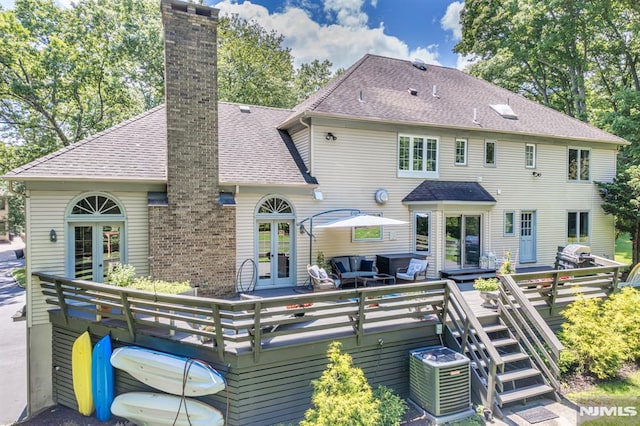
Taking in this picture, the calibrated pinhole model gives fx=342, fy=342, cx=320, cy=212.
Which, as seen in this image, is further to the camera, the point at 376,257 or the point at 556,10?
the point at 556,10

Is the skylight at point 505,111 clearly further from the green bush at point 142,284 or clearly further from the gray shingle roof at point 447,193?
the green bush at point 142,284

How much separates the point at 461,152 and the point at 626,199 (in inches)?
290

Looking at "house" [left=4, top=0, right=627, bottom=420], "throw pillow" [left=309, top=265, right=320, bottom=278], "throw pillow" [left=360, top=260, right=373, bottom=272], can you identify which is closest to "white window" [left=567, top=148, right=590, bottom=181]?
"house" [left=4, top=0, right=627, bottom=420]

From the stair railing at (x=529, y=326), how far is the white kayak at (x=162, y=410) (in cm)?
559

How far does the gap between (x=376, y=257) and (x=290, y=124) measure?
204 inches

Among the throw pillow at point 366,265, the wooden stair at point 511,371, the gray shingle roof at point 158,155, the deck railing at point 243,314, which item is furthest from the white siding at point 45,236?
the wooden stair at point 511,371

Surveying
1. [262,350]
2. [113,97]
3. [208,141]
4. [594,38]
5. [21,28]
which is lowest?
[262,350]

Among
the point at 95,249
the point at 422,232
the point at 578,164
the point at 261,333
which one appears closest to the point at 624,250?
the point at 578,164

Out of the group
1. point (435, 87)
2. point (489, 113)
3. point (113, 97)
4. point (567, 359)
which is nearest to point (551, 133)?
point (489, 113)

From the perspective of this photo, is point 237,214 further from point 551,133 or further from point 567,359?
point 551,133

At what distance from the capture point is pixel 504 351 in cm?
678

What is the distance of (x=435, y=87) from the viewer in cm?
1340

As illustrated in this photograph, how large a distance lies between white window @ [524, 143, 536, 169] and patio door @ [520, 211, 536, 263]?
5.97 ft

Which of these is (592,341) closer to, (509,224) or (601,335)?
(601,335)
